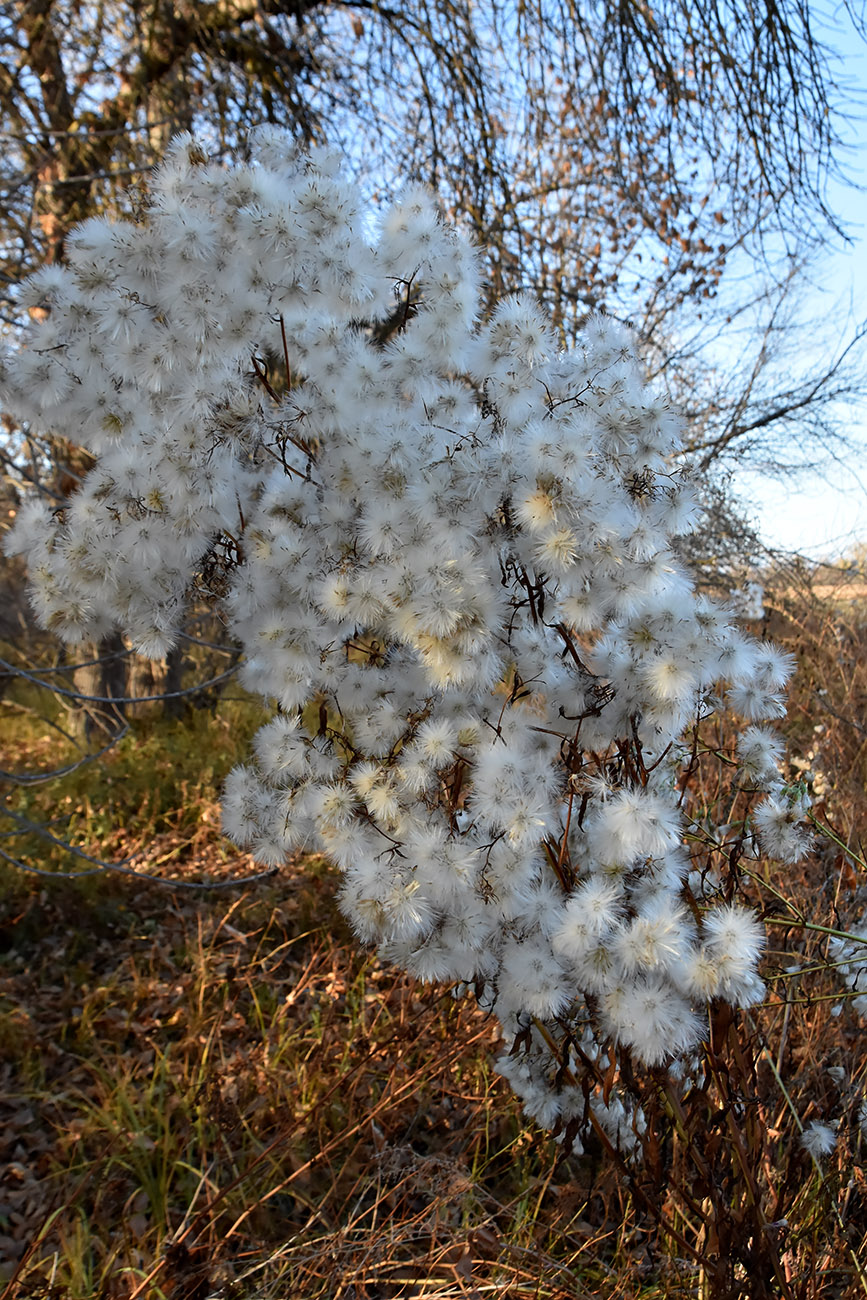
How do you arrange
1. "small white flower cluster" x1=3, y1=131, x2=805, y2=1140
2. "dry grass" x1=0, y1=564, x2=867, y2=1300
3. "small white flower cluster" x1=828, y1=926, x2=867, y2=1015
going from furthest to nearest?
1. "small white flower cluster" x1=828, y1=926, x2=867, y2=1015
2. "dry grass" x1=0, y1=564, x2=867, y2=1300
3. "small white flower cluster" x1=3, y1=131, x2=805, y2=1140

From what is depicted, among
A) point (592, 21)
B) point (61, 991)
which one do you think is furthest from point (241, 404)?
point (592, 21)

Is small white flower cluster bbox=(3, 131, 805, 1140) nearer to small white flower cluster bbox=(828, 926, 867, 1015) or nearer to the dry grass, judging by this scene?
the dry grass

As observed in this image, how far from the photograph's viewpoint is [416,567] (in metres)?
1.51

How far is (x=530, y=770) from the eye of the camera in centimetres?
163

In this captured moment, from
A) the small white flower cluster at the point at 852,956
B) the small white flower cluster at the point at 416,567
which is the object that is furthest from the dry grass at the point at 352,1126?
the small white flower cluster at the point at 416,567

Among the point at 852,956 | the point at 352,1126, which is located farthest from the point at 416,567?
the point at 352,1126

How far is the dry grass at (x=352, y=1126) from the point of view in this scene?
2086mm

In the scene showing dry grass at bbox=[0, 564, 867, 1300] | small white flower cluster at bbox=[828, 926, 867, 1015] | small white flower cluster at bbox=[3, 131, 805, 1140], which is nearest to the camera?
small white flower cluster at bbox=[3, 131, 805, 1140]

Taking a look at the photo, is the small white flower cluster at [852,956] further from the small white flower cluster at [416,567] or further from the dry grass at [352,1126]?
the small white flower cluster at [416,567]

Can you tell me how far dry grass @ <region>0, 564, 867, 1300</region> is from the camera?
2.09 metres

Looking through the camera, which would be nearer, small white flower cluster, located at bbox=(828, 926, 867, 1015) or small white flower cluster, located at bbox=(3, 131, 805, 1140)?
small white flower cluster, located at bbox=(3, 131, 805, 1140)

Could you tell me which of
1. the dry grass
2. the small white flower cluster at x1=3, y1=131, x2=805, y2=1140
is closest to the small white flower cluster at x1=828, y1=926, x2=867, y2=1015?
the dry grass

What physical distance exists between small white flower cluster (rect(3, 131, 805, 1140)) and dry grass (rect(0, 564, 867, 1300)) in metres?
0.38

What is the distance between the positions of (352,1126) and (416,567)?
1.99m
